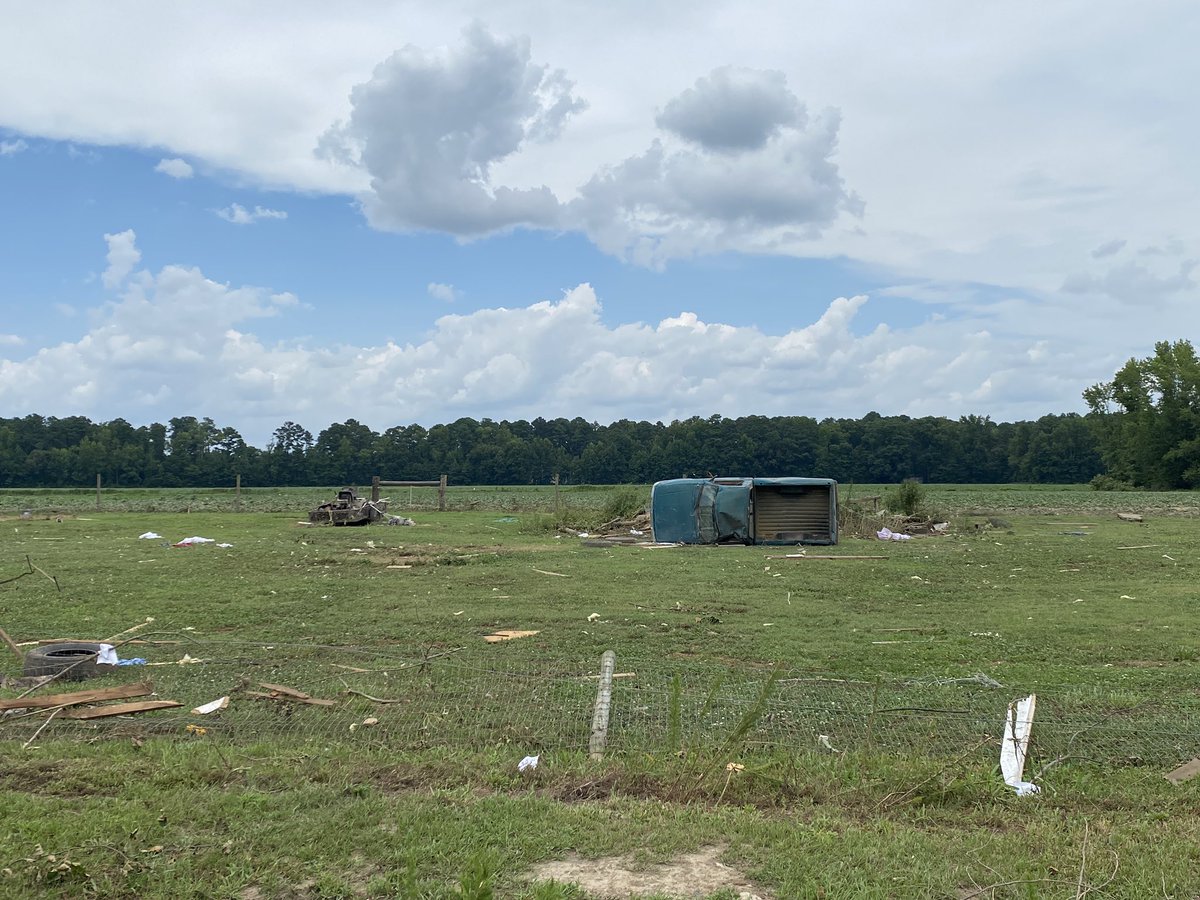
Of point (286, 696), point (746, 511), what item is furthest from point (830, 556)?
point (286, 696)

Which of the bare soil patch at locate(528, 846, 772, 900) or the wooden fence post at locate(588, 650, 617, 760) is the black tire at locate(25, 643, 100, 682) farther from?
the bare soil patch at locate(528, 846, 772, 900)

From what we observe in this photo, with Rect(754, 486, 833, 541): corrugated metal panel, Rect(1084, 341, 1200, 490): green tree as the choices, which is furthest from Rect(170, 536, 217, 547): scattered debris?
Rect(1084, 341, 1200, 490): green tree

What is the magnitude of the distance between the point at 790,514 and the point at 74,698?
1908 cm

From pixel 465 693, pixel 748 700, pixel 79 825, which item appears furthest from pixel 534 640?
pixel 79 825

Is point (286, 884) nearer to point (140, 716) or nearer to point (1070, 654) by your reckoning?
point (140, 716)

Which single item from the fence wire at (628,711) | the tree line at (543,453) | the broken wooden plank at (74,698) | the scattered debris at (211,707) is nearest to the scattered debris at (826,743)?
the fence wire at (628,711)

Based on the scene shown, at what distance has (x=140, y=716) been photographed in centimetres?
647

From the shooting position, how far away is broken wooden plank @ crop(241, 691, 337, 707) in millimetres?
6727

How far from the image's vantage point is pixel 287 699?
22.5 ft

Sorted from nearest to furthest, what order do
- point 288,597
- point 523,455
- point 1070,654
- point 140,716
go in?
point 140,716, point 1070,654, point 288,597, point 523,455

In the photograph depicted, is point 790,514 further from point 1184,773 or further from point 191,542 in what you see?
point 1184,773

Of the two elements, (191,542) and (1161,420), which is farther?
(1161,420)

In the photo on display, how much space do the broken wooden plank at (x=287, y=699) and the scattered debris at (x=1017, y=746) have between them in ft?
14.3

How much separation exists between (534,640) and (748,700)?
11.4 feet
